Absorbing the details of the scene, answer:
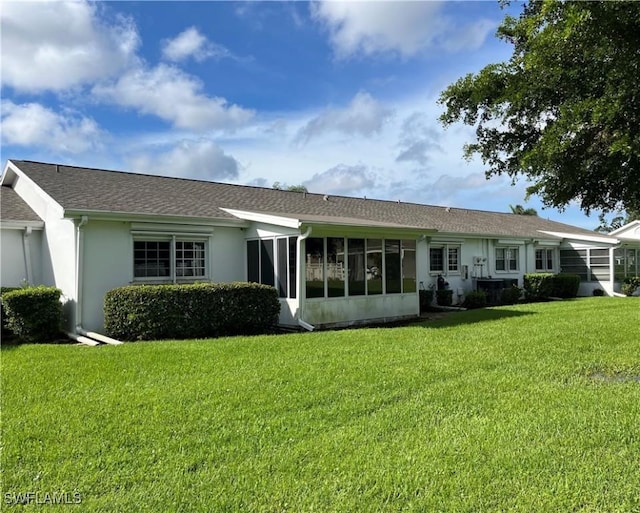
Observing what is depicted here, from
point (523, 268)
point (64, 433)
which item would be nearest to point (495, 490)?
point (64, 433)

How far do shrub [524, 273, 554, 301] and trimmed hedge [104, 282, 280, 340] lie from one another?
46.4 ft

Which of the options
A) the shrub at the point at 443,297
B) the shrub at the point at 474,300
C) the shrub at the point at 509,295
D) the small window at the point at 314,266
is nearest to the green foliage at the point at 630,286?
the shrub at the point at 509,295

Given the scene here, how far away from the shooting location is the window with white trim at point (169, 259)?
1212cm

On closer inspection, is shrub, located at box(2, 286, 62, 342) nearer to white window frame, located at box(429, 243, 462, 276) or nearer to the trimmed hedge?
the trimmed hedge

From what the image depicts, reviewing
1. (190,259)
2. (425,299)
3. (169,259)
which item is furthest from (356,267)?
(425,299)

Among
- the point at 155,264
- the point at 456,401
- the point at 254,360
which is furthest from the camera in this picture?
the point at 155,264

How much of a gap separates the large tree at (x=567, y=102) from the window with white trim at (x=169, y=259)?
7.26 meters

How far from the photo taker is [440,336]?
1038 cm

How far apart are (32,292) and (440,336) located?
879 cm

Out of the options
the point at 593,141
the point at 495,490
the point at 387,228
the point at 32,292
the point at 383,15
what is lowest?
the point at 495,490

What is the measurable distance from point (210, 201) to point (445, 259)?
964cm

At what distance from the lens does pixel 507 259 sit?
21.9m

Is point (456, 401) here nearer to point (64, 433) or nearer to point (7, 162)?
A: point (64, 433)

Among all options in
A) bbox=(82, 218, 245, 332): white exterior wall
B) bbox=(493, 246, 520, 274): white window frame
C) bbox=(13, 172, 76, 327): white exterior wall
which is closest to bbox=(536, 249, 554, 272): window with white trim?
bbox=(493, 246, 520, 274): white window frame
